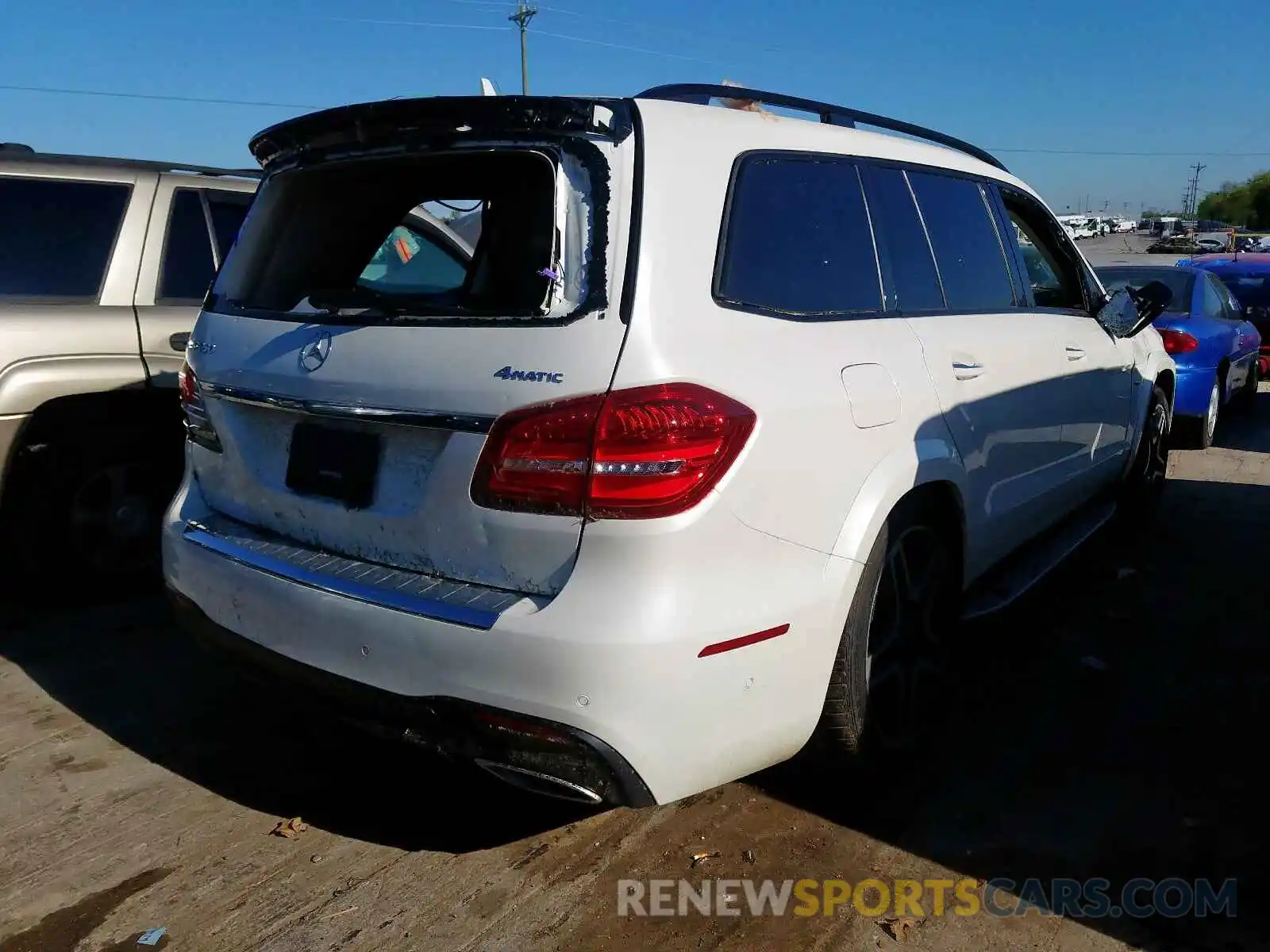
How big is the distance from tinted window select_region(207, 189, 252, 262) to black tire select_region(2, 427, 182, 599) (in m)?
0.95

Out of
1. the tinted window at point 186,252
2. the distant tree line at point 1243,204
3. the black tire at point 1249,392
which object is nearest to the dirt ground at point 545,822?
the tinted window at point 186,252

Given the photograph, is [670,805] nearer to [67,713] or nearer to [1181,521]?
[67,713]

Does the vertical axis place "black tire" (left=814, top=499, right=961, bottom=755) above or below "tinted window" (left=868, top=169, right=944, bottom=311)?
below

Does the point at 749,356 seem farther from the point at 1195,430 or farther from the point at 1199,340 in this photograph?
the point at 1195,430

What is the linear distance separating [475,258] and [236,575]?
48.8 inches

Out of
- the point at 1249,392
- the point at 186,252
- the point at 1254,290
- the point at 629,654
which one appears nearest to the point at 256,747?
the point at 629,654

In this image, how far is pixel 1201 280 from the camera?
881 centimetres

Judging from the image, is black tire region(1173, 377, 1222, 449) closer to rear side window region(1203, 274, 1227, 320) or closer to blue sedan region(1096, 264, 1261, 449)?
blue sedan region(1096, 264, 1261, 449)

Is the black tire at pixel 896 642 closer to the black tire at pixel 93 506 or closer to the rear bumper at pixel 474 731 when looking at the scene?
the rear bumper at pixel 474 731

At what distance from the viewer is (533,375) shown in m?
2.29

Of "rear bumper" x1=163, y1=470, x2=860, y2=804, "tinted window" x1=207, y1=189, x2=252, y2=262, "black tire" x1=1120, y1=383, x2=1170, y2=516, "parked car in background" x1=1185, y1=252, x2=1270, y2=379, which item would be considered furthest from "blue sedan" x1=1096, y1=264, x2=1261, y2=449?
"rear bumper" x1=163, y1=470, x2=860, y2=804

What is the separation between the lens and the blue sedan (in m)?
7.98

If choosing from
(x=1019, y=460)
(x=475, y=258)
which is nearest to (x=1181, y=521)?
(x=1019, y=460)

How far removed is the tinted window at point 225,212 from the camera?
16.1 feet
